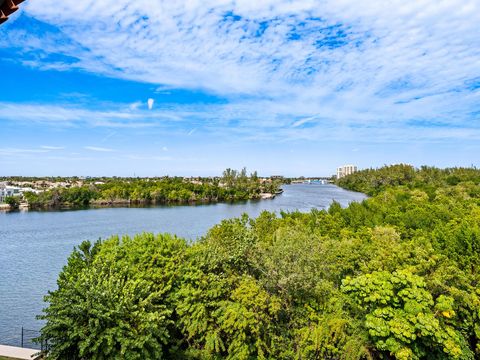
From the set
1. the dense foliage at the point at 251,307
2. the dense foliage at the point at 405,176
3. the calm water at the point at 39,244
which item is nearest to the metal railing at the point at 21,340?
the calm water at the point at 39,244

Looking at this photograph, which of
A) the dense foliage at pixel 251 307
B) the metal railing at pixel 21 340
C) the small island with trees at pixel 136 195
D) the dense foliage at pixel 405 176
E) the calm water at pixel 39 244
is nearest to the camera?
the dense foliage at pixel 251 307

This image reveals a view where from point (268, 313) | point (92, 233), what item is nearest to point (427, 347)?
point (268, 313)

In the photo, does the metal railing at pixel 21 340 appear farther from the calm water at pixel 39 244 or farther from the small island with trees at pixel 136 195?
the small island with trees at pixel 136 195

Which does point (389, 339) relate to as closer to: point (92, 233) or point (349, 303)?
point (349, 303)

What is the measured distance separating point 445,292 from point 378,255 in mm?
A: 4470

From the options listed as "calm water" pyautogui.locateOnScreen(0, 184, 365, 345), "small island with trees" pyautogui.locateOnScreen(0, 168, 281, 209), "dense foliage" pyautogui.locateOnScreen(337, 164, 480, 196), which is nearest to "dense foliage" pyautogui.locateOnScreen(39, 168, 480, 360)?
"calm water" pyautogui.locateOnScreen(0, 184, 365, 345)

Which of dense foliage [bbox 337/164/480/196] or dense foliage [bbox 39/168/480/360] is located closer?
dense foliage [bbox 39/168/480/360]

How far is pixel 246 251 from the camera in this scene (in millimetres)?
19734

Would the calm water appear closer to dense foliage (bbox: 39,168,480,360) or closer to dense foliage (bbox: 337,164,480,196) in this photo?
dense foliage (bbox: 39,168,480,360)

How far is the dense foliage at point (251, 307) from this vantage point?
11.7 m

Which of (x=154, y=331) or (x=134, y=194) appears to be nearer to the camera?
(x=154, y=331)

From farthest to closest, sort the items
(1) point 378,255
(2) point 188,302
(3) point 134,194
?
(3) point 134,194, (1) point 378,255, (2) point 188,302

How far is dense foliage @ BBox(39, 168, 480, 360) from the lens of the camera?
11727 millimetres

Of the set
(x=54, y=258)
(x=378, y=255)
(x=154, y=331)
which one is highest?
(x=378, y=255)
